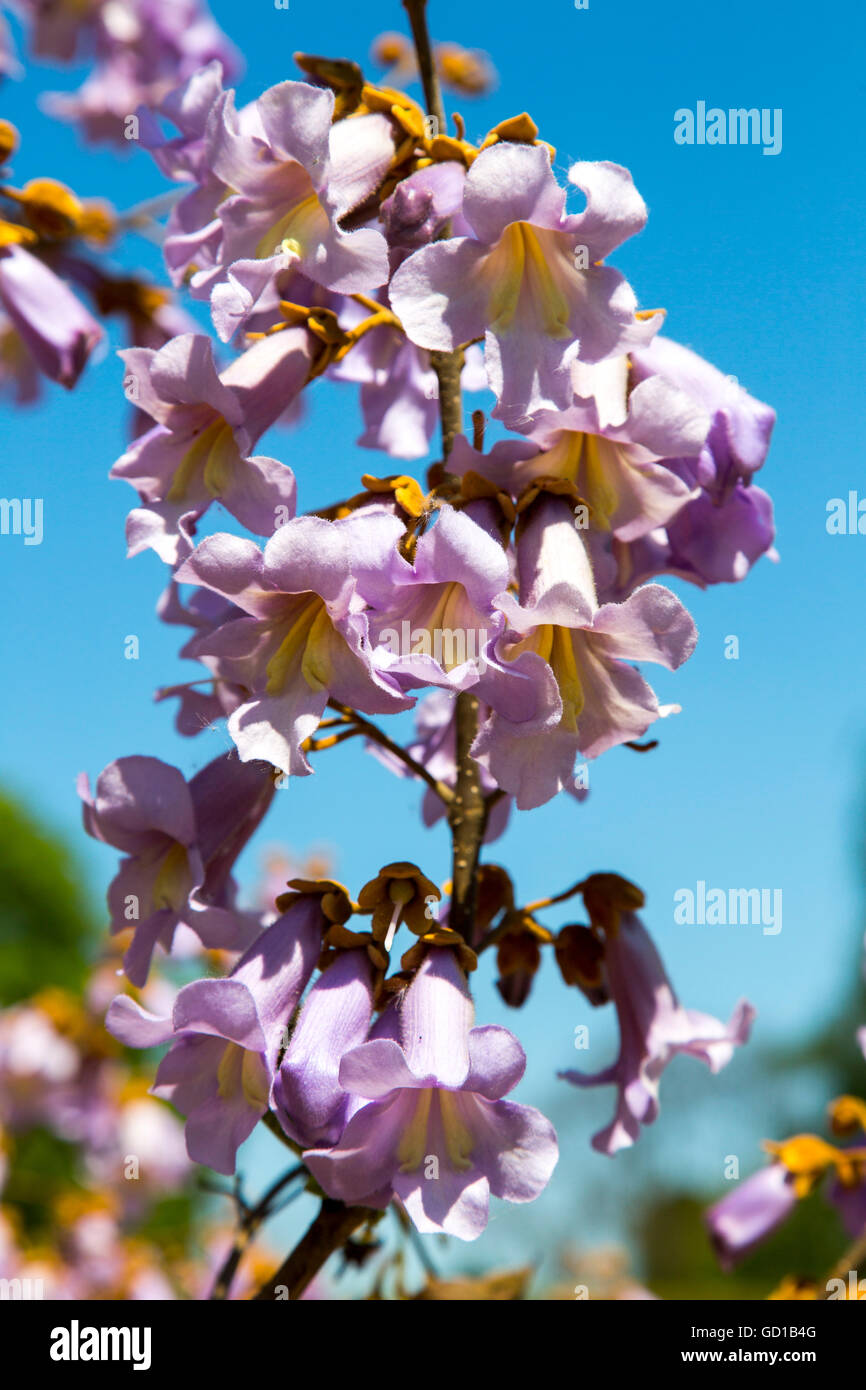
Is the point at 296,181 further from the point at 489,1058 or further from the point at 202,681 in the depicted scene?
the point at 489,1058

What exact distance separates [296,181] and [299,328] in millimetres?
152

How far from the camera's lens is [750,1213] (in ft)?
7.55

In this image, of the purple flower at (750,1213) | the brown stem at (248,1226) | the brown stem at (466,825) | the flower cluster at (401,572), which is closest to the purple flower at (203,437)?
the flower cluster at (401,572)

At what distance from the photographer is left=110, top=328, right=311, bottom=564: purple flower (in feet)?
4.02

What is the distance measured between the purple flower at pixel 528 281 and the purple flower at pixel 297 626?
20cm

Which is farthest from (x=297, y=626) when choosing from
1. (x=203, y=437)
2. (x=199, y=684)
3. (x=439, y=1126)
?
(x=439, y=1126)

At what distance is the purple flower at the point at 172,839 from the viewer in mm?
1350

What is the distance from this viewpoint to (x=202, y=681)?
146cm

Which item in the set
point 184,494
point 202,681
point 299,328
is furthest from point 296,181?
point 202,681

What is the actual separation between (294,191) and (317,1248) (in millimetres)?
1120

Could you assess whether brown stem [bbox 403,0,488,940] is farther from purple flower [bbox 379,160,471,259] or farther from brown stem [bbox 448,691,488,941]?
purple flower [bbox 379,160,471,259]

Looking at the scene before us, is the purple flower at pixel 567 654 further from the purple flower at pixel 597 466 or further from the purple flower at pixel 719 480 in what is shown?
the purple flower at pixel 719 480
